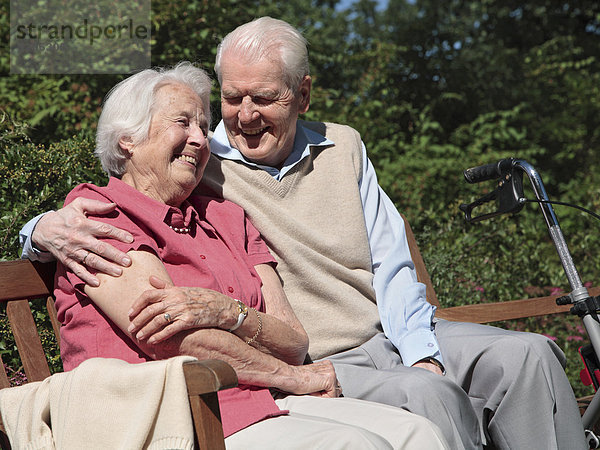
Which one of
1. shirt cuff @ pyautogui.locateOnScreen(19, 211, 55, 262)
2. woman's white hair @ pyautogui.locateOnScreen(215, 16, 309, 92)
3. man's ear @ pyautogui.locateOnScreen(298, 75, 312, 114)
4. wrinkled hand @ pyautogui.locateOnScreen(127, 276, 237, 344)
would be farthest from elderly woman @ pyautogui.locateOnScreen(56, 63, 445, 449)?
man's ear @ pyautogui.locateOnScreen(298, 75, 312, 114)

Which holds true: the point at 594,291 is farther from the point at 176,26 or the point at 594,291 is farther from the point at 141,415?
the point at 176,26

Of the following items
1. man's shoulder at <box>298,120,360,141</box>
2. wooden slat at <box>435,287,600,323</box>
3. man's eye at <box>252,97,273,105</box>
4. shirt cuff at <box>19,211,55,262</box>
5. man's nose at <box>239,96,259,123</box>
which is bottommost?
wooden slat at <box>435,287,600,323</box>

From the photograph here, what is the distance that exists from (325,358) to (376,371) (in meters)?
0.23

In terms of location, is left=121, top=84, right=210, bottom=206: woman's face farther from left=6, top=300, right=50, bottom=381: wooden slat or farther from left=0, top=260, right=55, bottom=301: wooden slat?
left=6, top=300, right=50, bottom=381: wooden slat

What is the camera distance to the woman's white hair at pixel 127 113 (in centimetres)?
249

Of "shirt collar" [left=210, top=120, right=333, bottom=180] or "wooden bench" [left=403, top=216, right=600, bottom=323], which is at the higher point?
"shirt collar" [left=210, top=120, right=333, bottom=180]

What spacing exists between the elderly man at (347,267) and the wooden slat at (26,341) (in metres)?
0.19

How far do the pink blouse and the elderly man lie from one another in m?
0.21

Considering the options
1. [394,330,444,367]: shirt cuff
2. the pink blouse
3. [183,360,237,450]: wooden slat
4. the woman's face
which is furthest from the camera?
[394,330,444,367]: shirt cuff

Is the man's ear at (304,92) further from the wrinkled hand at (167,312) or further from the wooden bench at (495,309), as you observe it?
the wrinkled hand at (167,312)

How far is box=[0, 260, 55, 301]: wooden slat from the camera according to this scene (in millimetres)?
2443

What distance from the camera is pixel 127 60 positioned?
4836 mm

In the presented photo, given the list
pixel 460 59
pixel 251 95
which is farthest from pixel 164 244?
pixel 460 59

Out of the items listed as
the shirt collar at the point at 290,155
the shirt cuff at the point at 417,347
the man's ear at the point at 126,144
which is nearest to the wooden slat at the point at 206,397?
the man's ear at the point at 126,144
